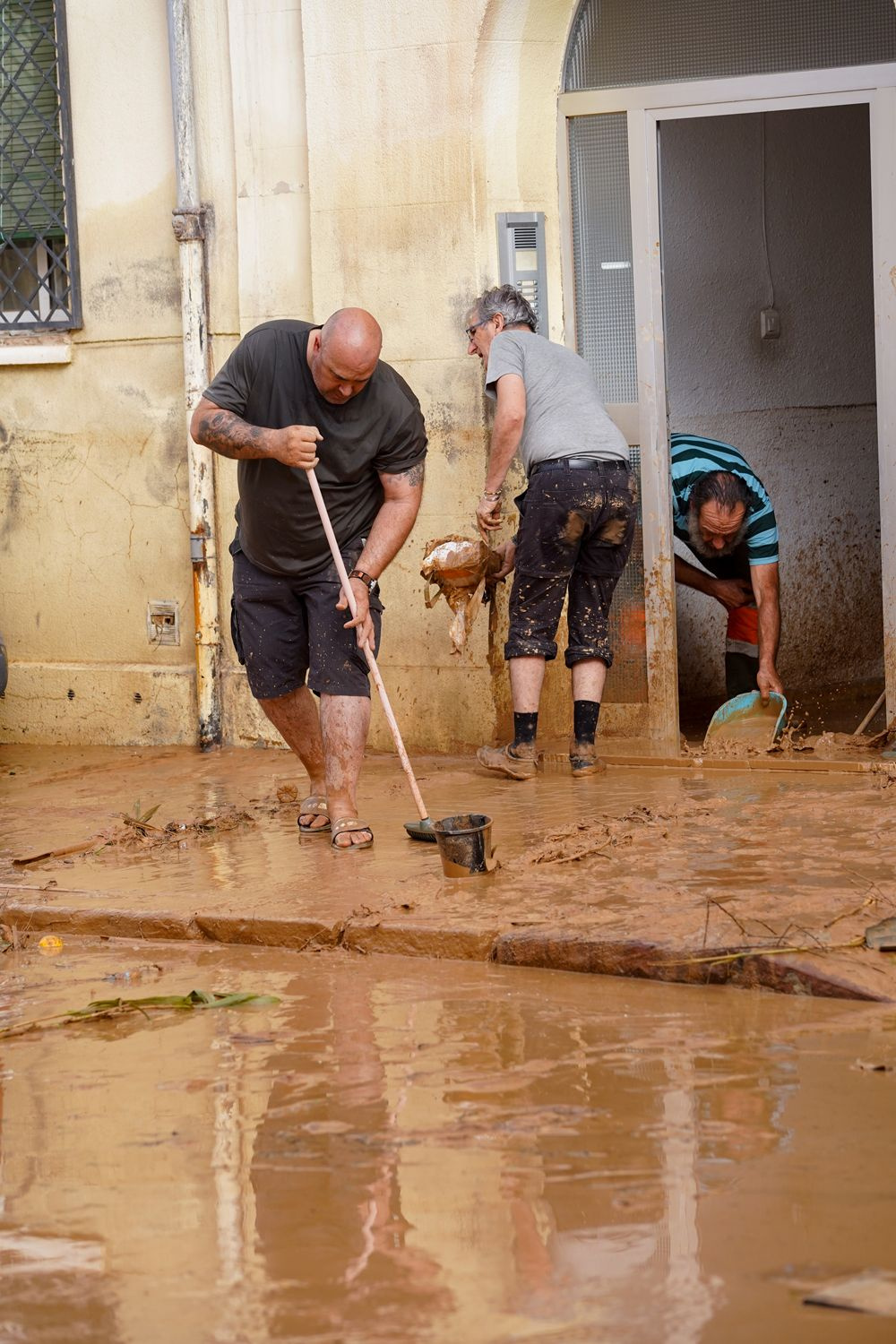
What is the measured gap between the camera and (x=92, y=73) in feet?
27.6

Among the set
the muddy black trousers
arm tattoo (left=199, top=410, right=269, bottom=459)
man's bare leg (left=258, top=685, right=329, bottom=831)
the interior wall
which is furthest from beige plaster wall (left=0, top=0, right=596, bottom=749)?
the interior wall

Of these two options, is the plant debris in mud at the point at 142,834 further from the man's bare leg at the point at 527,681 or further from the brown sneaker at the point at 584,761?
the brown sneaker at the point at 584,761

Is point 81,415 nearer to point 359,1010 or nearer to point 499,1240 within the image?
point 359,1010

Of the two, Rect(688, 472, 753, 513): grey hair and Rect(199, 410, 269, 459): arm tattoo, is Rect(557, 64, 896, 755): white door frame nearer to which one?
Rect(688, 472, 753, 513): grey hair

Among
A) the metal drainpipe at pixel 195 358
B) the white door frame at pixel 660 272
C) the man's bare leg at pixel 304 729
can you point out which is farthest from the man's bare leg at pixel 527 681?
the metal drainpipe at pixel 195 358

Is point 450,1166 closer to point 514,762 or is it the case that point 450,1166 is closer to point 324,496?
point 324,496

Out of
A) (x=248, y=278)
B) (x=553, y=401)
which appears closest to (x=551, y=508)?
(x=553, y=401)

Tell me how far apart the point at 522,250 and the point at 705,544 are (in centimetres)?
160

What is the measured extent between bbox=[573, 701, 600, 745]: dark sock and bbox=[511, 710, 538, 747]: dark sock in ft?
0.59

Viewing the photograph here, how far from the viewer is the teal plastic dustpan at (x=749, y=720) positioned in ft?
24.3

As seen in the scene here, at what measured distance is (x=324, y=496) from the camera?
593cm

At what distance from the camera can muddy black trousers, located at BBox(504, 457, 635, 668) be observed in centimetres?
695

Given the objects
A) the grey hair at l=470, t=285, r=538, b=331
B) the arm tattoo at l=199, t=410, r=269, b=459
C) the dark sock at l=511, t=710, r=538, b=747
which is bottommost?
the dark sock at l=511, t=710, r=538, b=747

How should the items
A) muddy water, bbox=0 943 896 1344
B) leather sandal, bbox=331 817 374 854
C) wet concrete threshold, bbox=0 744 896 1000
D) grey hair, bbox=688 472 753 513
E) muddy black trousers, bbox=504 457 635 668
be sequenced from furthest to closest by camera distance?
grey hair, bbox=688 472 753 513 < muddy black trousers, bbox=504 457 635 668 < leather sandal, bbox=331 817 374 854 < wet concrete threshold, bbox=0 744 896 1000 < muddy water, bbox=0 943 896 1344
